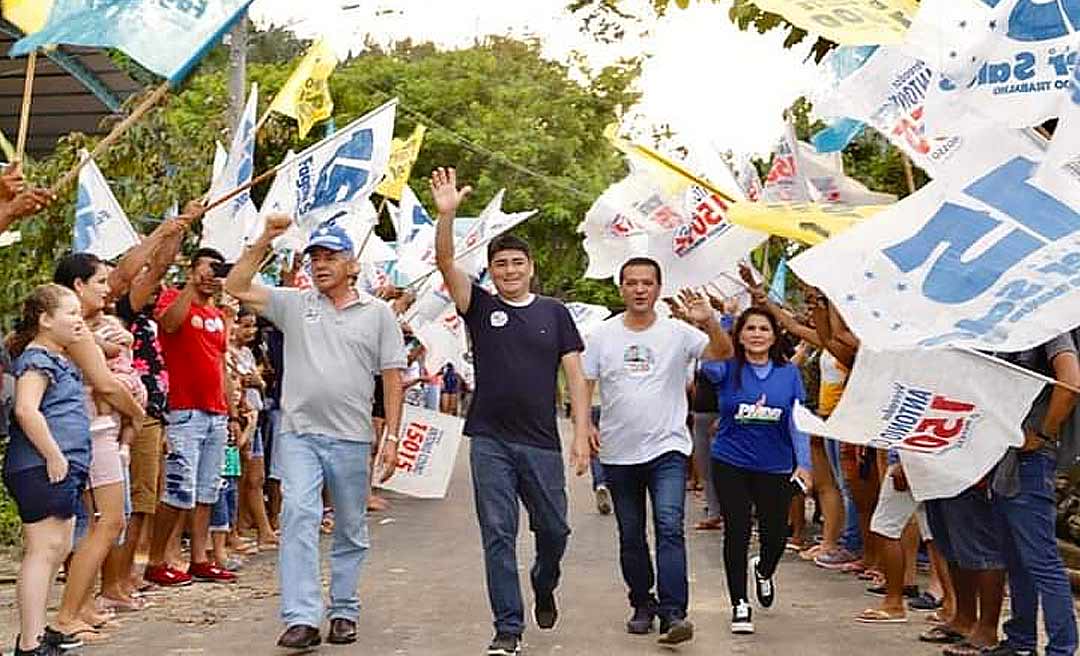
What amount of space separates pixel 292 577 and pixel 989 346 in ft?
11.6

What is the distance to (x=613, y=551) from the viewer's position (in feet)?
38.2

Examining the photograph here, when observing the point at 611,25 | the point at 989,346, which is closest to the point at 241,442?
the point at 611,25

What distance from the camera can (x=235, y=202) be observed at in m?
9.93

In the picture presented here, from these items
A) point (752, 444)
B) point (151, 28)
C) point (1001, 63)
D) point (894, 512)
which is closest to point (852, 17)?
point (1001, 63)

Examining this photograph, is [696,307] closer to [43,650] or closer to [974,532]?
[974,532]

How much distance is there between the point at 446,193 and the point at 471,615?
2405 millimetres

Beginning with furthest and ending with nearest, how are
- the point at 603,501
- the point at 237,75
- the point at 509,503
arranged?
1. the point at 237,75
2. the point at 603,501
3. the point at 509,503

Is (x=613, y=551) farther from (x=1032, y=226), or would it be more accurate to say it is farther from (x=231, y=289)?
(x=1032, y=226)

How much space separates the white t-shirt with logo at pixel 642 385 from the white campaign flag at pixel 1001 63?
7.89 ft

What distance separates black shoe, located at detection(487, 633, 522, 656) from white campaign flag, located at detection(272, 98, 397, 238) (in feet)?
8.97

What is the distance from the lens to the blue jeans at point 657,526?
808 cm

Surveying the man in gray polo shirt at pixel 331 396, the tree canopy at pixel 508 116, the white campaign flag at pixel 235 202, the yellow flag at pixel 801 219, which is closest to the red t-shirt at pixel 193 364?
the white campaign flag at pixel 235 202

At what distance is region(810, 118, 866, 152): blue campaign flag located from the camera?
27.8ft

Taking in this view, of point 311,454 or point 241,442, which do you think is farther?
point 241,442
